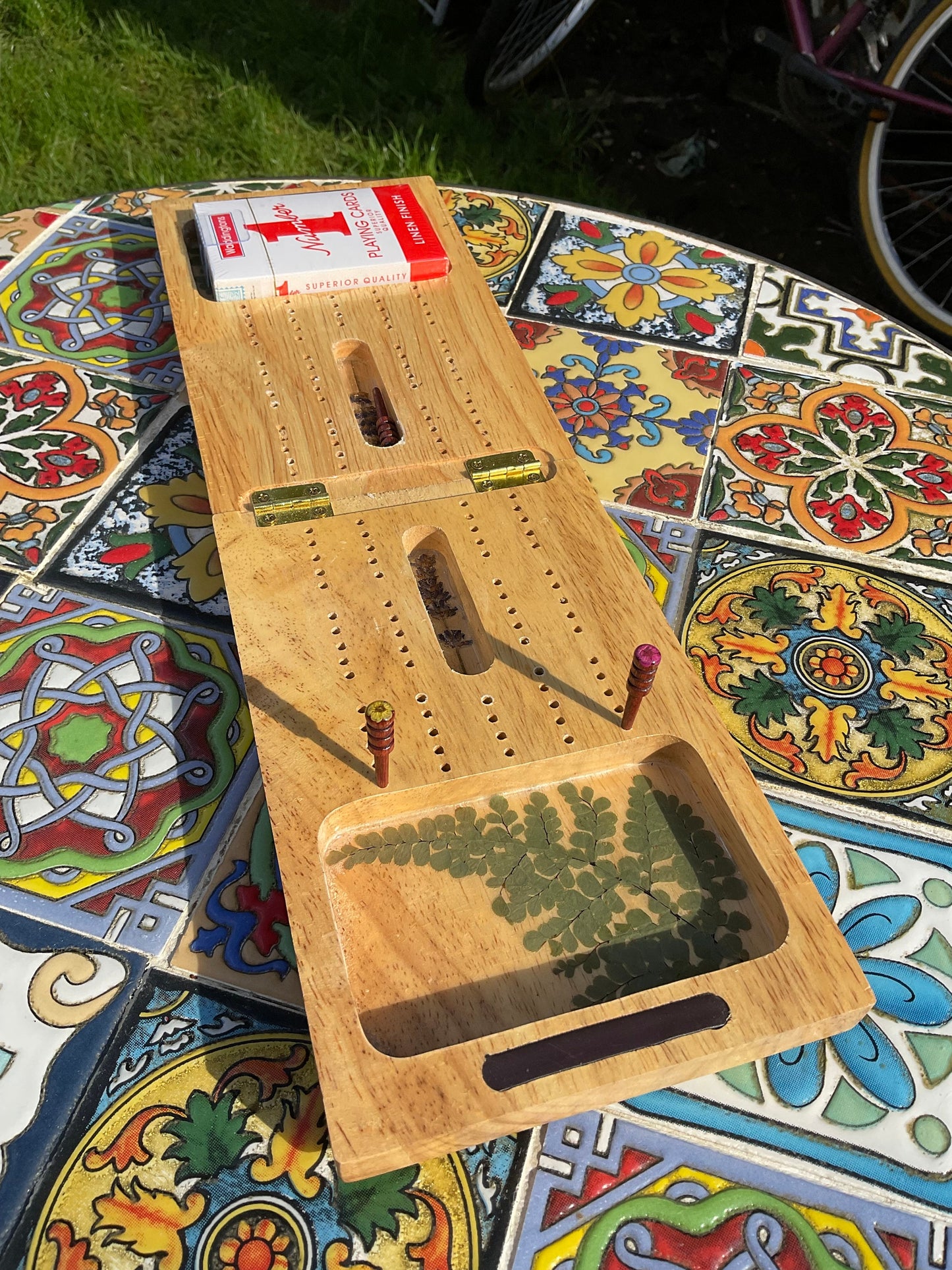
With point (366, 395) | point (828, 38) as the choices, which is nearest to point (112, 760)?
point (366, 395)

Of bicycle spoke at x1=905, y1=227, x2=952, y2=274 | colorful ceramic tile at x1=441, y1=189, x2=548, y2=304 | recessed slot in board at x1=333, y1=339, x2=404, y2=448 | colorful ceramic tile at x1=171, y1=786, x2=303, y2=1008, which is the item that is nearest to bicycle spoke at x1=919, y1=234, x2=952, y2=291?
bicycle spoke at x1=905, y1=227, x2=952, y2=274

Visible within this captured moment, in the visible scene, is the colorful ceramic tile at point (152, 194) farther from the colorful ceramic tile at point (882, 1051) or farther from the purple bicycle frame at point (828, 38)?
the colorful ceramic tile at point (882, 1051)

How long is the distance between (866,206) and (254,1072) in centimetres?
210

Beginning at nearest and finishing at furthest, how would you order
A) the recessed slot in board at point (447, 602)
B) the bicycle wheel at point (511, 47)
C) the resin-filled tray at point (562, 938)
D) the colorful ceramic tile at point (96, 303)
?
1. the resin-filled tray at point (562, 938)
2. the recessed slot in board at point (447, 602)
3. the colorful ceramic tile at point (96, 303)
4. the bicycle wheel at point (511, 47)

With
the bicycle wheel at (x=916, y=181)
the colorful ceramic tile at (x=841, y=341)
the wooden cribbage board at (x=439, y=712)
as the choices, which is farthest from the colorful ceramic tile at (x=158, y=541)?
the bicycle wheel at (x=916, y=181)

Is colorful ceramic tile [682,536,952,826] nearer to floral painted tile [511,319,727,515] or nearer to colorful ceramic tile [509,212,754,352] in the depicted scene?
floral painted tile [511,319,727,515]

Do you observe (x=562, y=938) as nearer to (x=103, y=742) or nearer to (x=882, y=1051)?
(x=882, y=1051)

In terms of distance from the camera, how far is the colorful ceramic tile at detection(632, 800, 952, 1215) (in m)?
0.85

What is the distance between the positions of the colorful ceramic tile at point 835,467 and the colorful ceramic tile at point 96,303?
0.81m

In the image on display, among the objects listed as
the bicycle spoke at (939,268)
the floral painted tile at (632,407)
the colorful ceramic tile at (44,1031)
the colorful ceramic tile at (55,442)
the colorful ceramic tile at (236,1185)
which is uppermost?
the colorful ceramic tile at (55,442)

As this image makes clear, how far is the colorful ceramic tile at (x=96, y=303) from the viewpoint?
59.7 inches

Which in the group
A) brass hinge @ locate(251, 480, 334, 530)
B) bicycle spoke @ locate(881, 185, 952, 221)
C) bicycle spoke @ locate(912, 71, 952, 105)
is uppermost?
bicycle spoke @ locate(912, 71, 952, 105)

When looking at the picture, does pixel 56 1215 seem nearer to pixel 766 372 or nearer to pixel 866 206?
pixel 766 372

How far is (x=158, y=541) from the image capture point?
1264mm
